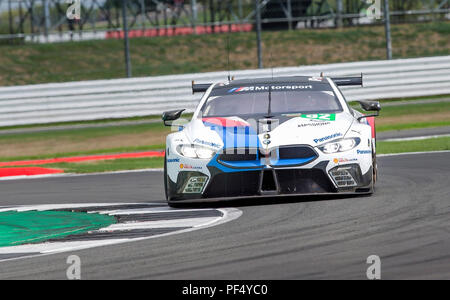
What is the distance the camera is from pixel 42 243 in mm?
Result: 8117

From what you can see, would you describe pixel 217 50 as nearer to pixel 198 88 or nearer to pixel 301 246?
pixel 198 88

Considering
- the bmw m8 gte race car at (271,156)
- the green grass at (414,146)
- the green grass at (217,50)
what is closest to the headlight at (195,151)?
the bmw m8 gte race car at (271,156)

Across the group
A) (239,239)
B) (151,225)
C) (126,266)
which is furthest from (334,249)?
(151,225)

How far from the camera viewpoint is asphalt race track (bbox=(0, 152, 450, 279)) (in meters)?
6.25

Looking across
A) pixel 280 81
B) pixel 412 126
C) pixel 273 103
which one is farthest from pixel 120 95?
pixel 273 103

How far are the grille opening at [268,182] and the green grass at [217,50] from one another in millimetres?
23473

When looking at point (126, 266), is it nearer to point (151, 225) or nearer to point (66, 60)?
point (151, 225)

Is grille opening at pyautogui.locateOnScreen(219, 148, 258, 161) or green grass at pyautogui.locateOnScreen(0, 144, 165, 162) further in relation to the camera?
green grass at pyautogui.locateOnScreen(0, 144, 165, 162)

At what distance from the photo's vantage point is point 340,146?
9469mm

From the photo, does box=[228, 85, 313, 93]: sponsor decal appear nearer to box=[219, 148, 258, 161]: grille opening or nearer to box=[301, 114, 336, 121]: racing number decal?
box=[301, 114, 336, 121]: racing number decal

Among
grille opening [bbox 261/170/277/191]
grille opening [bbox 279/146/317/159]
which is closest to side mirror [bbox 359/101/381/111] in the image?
grille opening [bbox 279/146/317/159]

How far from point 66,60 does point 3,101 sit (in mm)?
12464

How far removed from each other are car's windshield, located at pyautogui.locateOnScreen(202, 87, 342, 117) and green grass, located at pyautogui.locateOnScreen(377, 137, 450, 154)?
474 centimetres

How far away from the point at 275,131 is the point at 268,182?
52 centimetres
